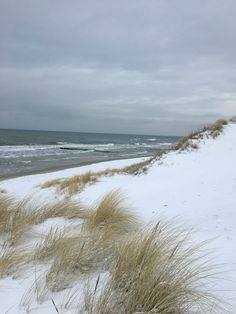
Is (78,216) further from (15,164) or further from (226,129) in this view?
(15,164)

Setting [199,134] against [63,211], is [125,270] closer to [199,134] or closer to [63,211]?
[63,211]

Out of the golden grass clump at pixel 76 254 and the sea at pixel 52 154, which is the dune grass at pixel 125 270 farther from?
the sea at pixel 52 154

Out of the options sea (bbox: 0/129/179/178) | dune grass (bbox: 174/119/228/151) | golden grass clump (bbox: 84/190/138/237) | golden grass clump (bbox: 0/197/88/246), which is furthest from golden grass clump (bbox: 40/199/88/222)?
sea (bbox: 0/129/179/178)

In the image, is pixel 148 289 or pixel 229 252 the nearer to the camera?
pixel 148 289

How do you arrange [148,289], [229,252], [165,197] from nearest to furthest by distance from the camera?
[148,289] → [229,252] → [165,197]

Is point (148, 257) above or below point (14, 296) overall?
above

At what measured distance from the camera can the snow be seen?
3219mm

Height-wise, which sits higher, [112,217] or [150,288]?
[150,288]

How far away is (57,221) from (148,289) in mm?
3022

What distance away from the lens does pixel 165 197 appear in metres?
7.62

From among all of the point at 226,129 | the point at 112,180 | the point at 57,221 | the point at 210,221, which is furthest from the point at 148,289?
the point at 226,129

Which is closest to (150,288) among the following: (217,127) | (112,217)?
(112,217)

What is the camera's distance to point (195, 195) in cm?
753

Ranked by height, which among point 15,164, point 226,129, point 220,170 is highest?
point 226,129
